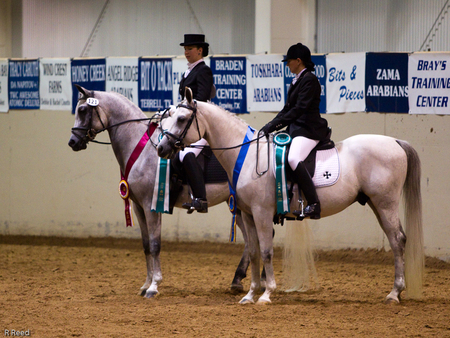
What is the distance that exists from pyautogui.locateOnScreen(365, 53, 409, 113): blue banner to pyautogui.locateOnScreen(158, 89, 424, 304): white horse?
7.06 ft

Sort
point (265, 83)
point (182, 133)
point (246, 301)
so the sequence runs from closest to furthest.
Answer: point (182, 133) → point (246, 301) → point (265, 83)

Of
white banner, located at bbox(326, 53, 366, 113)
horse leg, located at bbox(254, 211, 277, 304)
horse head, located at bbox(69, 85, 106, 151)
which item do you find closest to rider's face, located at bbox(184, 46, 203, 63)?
horse head, located at bbox(69, 85, 106, 151)

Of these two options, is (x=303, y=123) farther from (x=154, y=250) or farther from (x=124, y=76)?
(x=124, y=76)

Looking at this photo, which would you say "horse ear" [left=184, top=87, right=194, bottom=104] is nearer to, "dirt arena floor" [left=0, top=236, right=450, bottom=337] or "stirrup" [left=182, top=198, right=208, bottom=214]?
"stirrup" [left=182, top=198, right=208, bottom=214]

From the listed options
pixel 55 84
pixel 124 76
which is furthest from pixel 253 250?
pixel 55 84

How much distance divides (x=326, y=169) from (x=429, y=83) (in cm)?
277

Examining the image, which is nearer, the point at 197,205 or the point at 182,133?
the point at 182,133

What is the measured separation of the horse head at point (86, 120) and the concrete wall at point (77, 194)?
3062 mm

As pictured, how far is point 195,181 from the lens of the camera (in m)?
5.88

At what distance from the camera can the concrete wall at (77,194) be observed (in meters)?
8.10

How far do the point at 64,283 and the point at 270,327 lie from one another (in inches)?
120

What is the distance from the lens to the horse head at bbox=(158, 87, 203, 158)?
5.26 metres

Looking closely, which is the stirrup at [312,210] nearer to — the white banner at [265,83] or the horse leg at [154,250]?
the horse leg at [154,250]

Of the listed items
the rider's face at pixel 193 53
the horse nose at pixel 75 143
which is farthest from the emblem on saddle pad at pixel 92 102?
the rider's face at pixel 193 53
